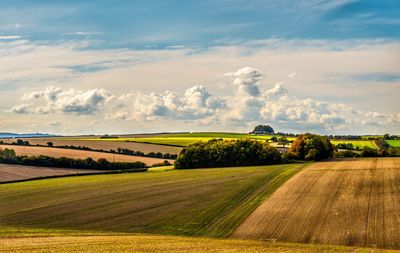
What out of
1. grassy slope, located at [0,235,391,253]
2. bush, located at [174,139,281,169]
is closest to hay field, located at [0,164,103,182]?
bush, located at [174,139,281,169]

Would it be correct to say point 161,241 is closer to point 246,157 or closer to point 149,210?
point 149,210

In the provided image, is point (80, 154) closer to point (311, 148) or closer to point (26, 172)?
point (26, 172)

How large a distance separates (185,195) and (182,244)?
31.4m

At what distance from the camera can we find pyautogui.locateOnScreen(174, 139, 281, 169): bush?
387 feet

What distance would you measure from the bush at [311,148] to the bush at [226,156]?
853cm

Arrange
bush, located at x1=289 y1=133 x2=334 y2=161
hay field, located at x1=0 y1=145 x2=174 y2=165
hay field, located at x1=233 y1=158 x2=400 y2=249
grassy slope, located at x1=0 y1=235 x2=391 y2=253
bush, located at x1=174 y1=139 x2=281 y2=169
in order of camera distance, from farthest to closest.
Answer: hay field, located at x1=0 y1=145 x2=174 y2=165
bush, located at x1=289 y1=133 x2=334 y2=161
bush, located at x1=174 y1=139 x2=281 y2=169
hay field, located at x1=233 y1=158 x2=400 y2=249
grassy slope, located at x1=0 y1=235 x2=391 y2=253

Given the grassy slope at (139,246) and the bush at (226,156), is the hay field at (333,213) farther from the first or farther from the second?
the bush at (226,156)

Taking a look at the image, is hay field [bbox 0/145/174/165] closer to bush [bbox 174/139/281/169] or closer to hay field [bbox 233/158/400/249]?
bush [bbox 174/139/281/169]

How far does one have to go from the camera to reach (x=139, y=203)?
62594 millimetres

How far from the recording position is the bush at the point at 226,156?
118 meters

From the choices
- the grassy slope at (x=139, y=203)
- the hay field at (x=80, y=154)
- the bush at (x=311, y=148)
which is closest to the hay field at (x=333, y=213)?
the grassy slope at (x=139, y=203)

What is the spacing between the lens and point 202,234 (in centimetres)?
4628

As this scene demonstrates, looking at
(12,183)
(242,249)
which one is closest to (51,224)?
(242,249)

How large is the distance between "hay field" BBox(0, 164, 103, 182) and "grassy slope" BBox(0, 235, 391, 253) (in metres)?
61.6
